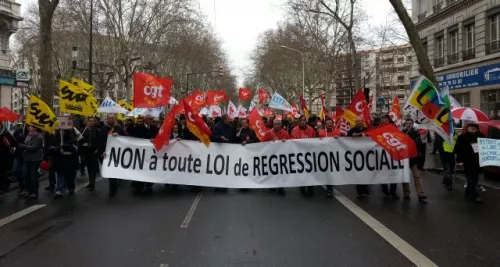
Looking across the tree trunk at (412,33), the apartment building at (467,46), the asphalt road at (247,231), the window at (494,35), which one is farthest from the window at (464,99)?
the asphalt road at (247,231)

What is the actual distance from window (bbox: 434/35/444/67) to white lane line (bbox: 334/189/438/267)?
28.5m

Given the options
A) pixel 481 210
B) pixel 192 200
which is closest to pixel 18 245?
pixel 192 200

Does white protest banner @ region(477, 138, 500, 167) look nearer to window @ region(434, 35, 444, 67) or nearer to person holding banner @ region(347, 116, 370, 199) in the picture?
person holding banner @ region(347, 116, 370, 199)

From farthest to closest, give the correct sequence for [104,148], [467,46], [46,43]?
1. [467,46]
2. [46,43]
3. [104,148]

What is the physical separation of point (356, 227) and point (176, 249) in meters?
2.77

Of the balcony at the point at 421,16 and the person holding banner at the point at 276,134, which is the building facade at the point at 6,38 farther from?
the person holding banner at the point at 276,134

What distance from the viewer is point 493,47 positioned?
2709cm

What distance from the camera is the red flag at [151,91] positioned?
11359 mm

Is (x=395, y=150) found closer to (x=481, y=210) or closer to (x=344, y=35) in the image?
(x=481, y=210)

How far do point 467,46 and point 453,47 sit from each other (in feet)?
7.05

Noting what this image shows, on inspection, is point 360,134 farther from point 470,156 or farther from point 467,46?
point 467,46

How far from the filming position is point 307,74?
59.9 metres

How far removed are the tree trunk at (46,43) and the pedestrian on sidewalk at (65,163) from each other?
7.32 meters

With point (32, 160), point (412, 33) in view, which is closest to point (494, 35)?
point (412, 33)
